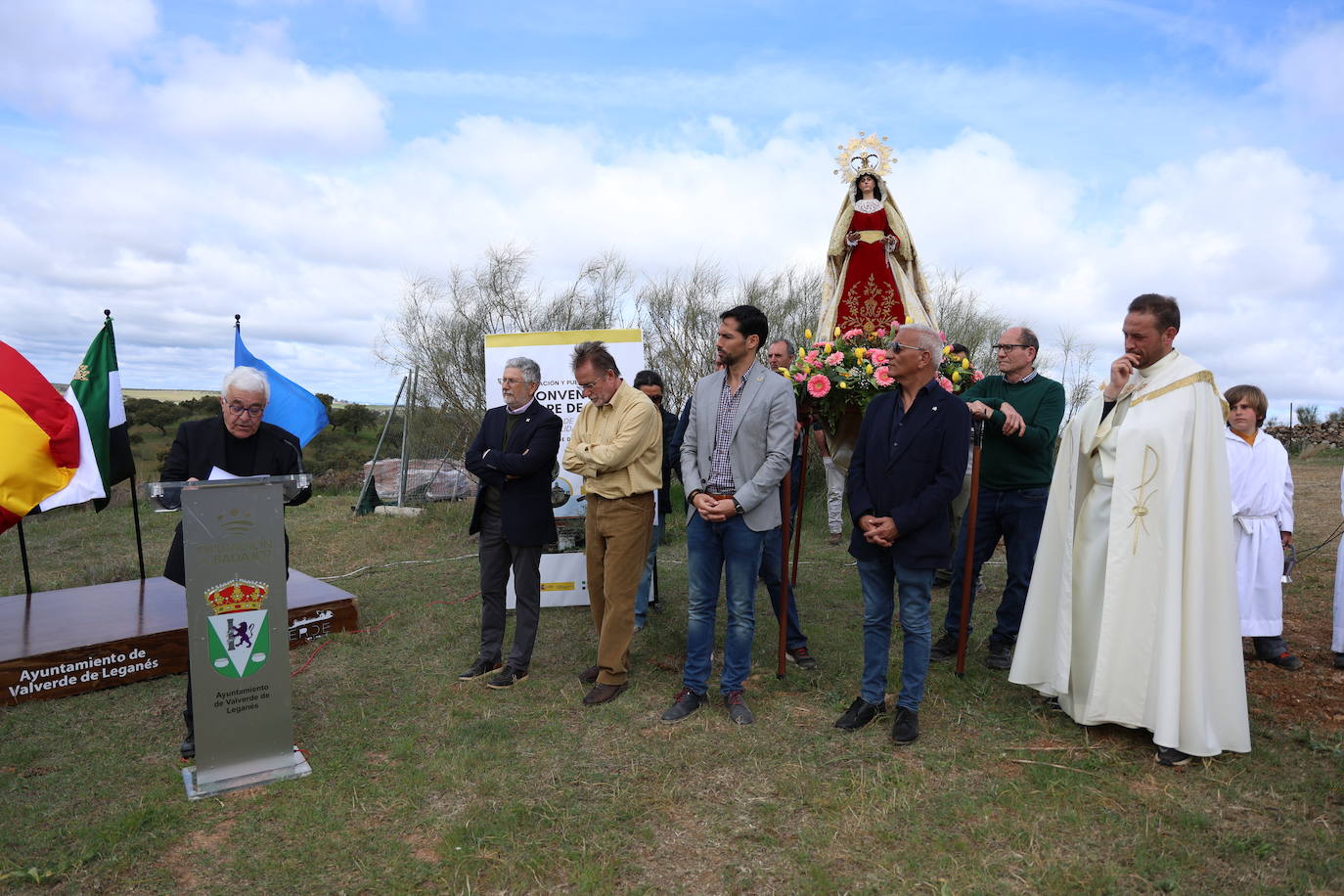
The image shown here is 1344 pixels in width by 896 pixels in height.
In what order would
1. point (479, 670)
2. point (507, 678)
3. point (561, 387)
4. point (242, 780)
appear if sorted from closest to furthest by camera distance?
point (242, 780)
point (507, 678)
point (479, 670)
point (561, 387)

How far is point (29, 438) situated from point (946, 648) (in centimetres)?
585

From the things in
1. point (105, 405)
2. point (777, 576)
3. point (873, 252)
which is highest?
point (873, 252)

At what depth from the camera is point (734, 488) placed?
443 centimetres

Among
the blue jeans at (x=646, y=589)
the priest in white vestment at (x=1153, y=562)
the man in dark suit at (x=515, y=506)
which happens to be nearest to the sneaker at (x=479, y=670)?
the man in dark suit at (x=515, y=506)

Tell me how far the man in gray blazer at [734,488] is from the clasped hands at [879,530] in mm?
504

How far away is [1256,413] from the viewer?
19.1 feet

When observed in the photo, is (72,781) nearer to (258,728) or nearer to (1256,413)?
(258,728)

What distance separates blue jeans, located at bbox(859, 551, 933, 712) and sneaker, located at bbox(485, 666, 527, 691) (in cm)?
215

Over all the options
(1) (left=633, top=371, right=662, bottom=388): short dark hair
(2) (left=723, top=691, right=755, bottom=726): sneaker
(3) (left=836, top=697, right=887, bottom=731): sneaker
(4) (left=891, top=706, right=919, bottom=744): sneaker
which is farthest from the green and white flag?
(4) (left=891, top=706, right=919, bottom=744): sneaker

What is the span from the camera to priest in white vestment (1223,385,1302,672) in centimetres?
542

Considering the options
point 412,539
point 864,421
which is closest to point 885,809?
point 864,421

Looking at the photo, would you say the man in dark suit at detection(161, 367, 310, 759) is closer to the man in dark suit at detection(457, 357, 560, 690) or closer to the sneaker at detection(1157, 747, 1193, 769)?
the man in dark suit at detection(457, 357, 560, 690)

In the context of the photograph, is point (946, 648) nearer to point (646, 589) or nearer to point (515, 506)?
point (646, 589)

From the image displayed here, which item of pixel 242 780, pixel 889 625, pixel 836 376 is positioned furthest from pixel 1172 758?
pixel 242 780
